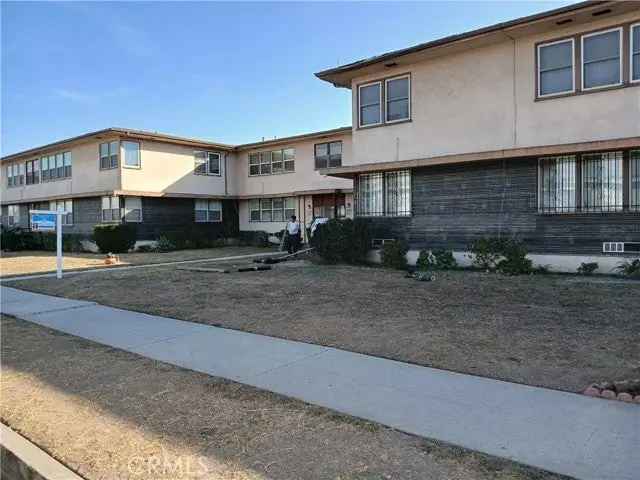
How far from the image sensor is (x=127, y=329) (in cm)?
812

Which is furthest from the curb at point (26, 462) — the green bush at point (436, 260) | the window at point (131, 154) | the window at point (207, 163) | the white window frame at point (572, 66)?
the window at point (207, 163)

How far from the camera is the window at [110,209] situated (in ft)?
86.0

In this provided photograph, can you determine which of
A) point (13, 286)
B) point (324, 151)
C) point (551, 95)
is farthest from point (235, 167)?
point (551, 95)

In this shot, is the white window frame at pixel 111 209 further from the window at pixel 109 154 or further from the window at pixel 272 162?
the window at pixel 272 162

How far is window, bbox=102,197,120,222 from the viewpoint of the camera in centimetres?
2621

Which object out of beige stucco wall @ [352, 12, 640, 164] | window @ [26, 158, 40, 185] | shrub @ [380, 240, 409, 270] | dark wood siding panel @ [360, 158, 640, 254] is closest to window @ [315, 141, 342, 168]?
beige stucco wall @ [352, 12, 640, 164]

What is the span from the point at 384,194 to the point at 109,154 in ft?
55.4

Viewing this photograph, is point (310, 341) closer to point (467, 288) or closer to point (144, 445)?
point (144, 445)

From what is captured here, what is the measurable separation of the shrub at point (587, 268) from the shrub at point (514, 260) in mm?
1134

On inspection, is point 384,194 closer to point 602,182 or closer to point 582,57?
point 602,182

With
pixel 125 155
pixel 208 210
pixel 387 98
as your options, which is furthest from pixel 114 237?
pixel 387 98

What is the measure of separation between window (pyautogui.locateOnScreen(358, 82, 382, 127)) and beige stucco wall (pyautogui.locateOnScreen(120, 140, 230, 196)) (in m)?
14.3

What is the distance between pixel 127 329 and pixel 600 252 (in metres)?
10.8

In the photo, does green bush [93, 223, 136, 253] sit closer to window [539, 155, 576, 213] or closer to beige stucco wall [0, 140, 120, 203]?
beige stucco wall [0, 140, 120, 203]
